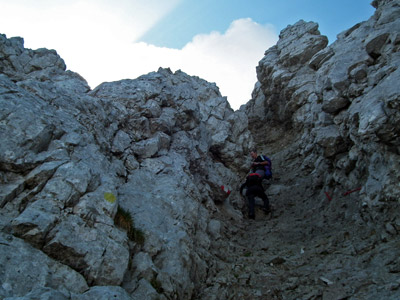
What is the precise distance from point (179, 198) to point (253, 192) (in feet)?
25.7

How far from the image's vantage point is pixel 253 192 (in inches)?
712

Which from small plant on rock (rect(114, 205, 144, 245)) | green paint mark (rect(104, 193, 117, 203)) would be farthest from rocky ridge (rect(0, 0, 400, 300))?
small plant on rock (rect(114, 205, 144, 245))

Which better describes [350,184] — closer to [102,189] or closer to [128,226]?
[128,226]

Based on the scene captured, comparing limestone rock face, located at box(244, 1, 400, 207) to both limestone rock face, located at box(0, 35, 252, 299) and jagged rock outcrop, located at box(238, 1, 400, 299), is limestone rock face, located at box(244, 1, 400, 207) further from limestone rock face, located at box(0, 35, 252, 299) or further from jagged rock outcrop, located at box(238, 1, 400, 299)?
limestone rock face, located at box(0, 35, 252, 299)

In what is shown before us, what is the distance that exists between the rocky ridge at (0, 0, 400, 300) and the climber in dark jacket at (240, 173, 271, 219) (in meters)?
0.58

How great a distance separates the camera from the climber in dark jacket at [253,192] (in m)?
17.3

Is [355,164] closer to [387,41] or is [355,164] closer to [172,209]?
[387,41]

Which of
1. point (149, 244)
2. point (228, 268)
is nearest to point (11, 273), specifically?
point (149, 244)

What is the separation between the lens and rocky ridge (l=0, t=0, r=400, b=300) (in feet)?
22.2

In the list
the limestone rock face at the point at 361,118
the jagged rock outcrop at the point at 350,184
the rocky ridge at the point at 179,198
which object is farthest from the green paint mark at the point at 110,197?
the limestone rock face at the point at 361,118

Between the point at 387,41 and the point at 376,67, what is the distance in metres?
1.74

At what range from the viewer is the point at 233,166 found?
70.6 ft

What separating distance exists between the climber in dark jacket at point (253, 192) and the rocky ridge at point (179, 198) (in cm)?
58

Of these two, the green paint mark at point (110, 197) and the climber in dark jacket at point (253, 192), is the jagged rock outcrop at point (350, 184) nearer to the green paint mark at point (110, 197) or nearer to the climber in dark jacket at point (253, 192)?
the climber in dark jacket at point (253, 192)
